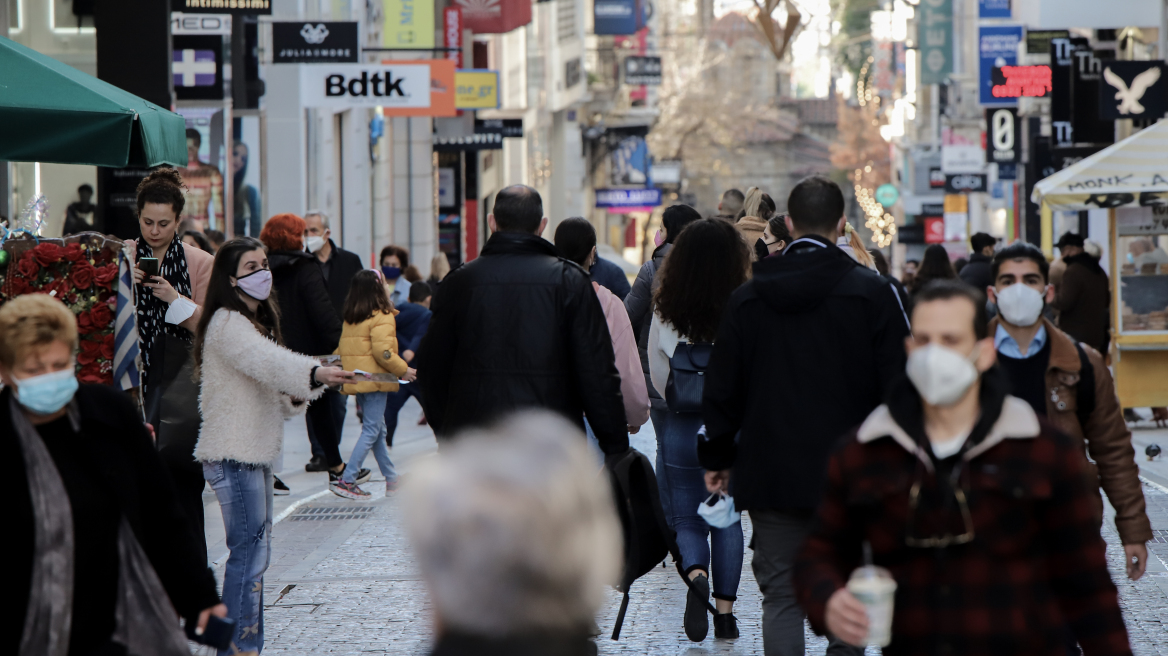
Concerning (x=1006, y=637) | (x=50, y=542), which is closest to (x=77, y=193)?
(x=50, y=542)

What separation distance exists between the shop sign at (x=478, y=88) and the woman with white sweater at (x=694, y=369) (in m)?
20.3

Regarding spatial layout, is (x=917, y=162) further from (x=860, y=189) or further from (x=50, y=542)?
(x=50, y=542)

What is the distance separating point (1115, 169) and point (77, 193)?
9382mm

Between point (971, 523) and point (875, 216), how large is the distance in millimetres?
76461

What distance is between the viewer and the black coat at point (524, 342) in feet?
20.1

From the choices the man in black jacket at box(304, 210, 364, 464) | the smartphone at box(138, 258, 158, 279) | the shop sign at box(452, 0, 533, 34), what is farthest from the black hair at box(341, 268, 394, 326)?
the shop sign at box(452, 0, 533, 34)

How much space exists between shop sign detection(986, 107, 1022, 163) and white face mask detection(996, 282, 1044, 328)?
29.9 m

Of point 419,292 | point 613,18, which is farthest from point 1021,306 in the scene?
point 613,18

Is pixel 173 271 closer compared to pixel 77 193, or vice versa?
A: pixel 173 271

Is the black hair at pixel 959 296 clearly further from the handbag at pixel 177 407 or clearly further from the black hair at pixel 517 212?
the handbag at pixel 177 407

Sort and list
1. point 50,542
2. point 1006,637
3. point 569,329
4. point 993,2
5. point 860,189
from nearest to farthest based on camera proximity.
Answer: point 1006,637 → point 50,542 → point 569,329 → point 993,2 → point 860,189

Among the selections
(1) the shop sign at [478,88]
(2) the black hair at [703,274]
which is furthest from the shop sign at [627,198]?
(2) the black hair at [703,274]

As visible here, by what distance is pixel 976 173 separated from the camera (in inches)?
1683

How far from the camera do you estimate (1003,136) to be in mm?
34094
